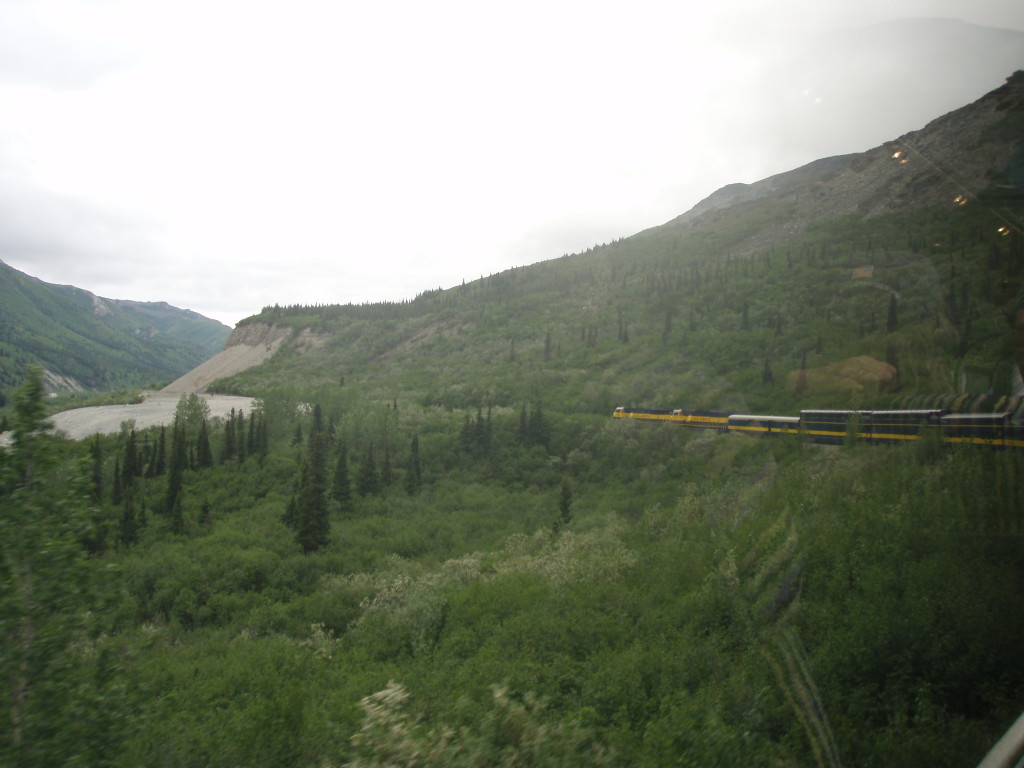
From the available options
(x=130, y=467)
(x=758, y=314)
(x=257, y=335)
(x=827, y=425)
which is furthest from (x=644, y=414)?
(x=257, y=335)

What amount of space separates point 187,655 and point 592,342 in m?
79.8

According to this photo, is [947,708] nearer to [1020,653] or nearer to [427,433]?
[1020,653]

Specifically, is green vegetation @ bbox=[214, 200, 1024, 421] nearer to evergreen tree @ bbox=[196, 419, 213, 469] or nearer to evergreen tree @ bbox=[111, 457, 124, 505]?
evergreen tree @ bbox=[196, 419, 213, 469]

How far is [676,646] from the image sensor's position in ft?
43.9

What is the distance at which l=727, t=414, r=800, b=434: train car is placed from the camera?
2940 centimetres

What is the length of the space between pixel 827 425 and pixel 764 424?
8621 millimetres

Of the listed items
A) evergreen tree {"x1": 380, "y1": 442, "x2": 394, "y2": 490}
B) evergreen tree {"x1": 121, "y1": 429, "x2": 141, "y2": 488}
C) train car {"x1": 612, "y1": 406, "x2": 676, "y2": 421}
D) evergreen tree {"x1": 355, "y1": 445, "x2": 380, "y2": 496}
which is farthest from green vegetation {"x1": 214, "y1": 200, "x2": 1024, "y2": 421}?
evergreen tree {"x1": 121, "y1": 429, "x2": 141, "y2": 488}

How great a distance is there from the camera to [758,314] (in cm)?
6212

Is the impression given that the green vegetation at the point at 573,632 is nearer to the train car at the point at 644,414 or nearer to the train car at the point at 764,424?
the train car at the point at 764,424

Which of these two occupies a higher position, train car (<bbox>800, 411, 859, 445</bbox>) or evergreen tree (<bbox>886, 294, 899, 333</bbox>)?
evergreen tree (<bbox>886, 294, 899, 333</bbox>)

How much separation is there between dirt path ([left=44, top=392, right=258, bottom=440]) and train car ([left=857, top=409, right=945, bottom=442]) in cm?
8431

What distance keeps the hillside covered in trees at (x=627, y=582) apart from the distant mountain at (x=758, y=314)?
22 centimetres

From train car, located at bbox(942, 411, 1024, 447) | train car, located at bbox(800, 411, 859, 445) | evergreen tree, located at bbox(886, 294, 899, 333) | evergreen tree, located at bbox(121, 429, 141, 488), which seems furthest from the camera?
evergreen tree, located at bbox(121, 429, 141, 488)

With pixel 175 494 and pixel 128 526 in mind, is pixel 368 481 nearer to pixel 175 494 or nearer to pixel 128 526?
pixel 175 494
